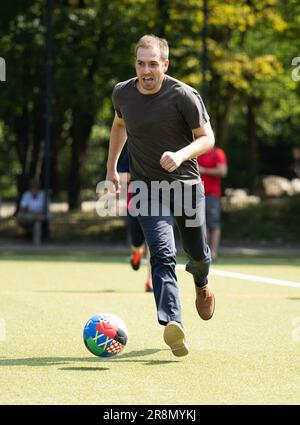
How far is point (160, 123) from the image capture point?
721 centimetres

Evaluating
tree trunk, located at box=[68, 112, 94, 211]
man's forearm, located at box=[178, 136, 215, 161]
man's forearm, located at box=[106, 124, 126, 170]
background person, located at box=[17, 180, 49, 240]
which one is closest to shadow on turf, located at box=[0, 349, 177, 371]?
man's forearm, located at box=[178, 136, 215, 161]

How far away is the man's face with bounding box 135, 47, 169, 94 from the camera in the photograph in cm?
709

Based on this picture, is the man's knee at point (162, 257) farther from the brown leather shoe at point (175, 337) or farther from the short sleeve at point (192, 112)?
the short sleeve at point (192, 112)

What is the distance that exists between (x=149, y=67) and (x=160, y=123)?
390mm

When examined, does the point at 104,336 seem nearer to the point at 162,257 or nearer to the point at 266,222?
the point at 162,257

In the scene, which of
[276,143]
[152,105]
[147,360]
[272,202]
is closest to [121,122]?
[152,105]

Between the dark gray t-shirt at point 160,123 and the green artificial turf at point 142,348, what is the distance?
4.21 feet

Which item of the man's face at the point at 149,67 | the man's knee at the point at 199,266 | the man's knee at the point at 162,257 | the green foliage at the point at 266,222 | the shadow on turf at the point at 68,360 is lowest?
the green foliage at the point at 266,222

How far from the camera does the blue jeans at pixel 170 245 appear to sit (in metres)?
7.06

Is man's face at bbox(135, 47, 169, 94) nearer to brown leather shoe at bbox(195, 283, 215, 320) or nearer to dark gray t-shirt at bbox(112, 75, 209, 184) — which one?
dark gray t-shirt at bbox(112, 75, 209, 184)

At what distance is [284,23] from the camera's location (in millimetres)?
22328

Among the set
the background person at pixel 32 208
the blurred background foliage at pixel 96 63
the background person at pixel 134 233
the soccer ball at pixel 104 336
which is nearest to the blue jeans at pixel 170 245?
the soccer ball at pixel 104 336

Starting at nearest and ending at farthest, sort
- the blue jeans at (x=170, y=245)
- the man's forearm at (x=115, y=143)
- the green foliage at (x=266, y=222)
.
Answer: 1. the blue jeans at (x=170, y=245)
2. the man's forearm at (x=115, y=143)
3. the green foliage at (x=266, y=222)

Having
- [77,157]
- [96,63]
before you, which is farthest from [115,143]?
[77,157]
